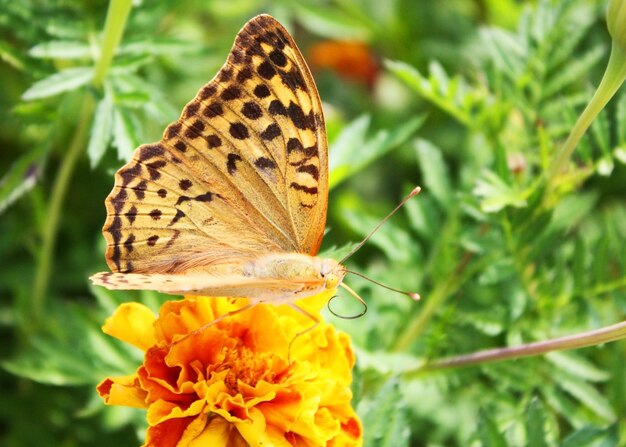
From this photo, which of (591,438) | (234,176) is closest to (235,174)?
(234,176)

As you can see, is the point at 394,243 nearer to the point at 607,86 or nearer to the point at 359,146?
the point at 359,146

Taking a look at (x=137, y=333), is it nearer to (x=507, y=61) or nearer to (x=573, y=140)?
(x=573, y=140)

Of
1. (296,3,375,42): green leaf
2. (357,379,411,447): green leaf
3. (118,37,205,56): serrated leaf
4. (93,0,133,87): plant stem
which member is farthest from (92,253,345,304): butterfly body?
(296,3,375,42): green leaf

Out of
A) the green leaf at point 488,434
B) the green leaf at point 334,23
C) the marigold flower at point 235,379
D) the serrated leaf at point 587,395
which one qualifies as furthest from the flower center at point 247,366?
the green leaf at point 334,23

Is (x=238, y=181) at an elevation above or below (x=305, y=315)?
above

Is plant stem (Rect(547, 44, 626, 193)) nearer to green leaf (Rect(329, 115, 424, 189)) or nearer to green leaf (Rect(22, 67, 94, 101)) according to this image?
green leaf (Rect(329, 115, 424, 189))

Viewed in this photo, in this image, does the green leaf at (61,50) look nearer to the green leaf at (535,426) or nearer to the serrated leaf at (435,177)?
the serrated leaf at (435,177)
